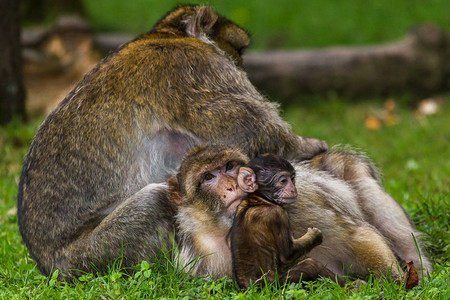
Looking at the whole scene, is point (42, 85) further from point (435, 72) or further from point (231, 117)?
point (231, 117)

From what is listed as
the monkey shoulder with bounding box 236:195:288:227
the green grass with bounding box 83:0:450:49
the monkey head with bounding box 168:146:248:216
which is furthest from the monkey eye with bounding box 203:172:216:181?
the green grass with bounding box 83:0:450:49

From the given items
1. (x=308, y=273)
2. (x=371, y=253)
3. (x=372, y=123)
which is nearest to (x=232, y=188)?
(x=308, y=273)

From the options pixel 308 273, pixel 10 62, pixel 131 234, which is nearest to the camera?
pixel 308 273

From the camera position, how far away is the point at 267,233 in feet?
13.0

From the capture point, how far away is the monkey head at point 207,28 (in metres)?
5.50

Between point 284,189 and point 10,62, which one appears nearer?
point 284,189

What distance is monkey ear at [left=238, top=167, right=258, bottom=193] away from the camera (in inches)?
162

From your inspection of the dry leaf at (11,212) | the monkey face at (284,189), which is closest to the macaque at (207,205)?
the monkey face at (284,189)

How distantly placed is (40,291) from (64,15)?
1080 cm

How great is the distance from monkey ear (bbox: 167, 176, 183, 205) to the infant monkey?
0.50 m

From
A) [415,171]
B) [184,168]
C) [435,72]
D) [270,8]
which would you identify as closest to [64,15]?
[270,8]

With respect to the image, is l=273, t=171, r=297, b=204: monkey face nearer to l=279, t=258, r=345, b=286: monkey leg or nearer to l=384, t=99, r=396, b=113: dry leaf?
l=279, t=258, r=345, b=286: monkey leg

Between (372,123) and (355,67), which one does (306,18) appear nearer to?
(355,67)

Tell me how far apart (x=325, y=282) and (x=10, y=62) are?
667 centimetres
